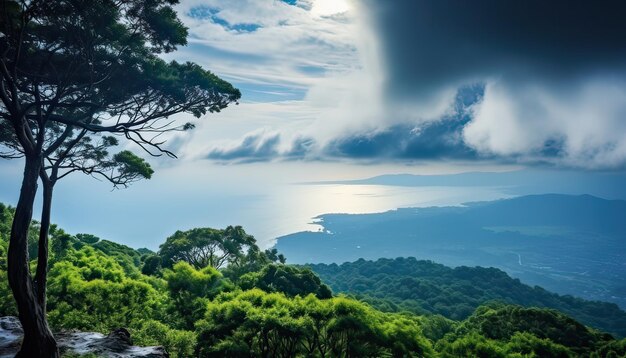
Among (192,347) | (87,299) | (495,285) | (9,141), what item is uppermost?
(9,141)

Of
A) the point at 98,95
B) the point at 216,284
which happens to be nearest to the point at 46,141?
the point at 98,95

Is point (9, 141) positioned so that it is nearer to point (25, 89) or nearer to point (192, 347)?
point (25, 89)

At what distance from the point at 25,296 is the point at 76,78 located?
6.91m

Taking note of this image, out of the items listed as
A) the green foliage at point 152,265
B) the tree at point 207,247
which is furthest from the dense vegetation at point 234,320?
the tree at point 207,247

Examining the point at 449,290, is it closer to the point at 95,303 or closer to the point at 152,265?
the point at 152,265

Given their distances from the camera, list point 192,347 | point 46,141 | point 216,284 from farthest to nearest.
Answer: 1. point 216,284
2. point 192,347
3. point 46,141

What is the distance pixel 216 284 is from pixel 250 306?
11.2 meters

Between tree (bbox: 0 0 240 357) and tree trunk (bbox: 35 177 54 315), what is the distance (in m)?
0.36

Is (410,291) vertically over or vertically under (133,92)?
under

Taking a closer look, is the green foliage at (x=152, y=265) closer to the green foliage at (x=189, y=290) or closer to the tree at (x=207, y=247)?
the tree at (x=207, y=247)

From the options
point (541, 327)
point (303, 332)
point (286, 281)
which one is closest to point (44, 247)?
point (303, 332)

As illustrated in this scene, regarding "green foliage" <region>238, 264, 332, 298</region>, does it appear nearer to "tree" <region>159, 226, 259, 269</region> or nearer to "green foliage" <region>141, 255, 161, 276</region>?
"tree" <region>159, 226, 259, 269</region>

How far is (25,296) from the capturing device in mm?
10281

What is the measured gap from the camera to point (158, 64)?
12641 mm
